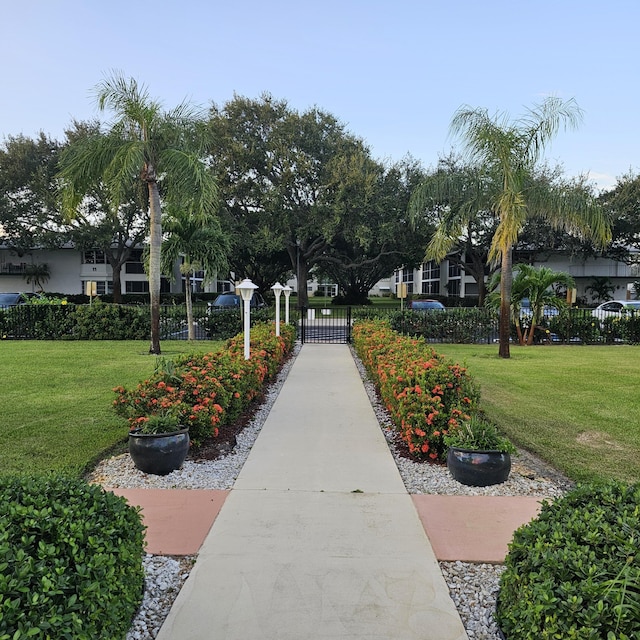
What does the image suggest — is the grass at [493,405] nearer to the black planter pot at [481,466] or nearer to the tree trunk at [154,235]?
the black planter pot at [481,466]

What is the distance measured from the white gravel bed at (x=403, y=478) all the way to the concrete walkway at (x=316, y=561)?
88mm

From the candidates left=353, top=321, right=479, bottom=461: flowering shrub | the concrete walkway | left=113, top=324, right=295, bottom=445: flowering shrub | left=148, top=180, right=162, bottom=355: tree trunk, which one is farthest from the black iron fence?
the concrete walkway

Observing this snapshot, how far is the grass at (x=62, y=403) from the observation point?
491cm

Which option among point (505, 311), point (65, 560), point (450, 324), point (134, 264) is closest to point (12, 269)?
point (134, 264)

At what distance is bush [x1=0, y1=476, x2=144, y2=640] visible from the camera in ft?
5.40

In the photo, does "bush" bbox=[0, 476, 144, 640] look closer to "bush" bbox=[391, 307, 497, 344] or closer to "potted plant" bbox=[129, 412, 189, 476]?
"potted plant" bbox=[129, 412, 189, 476]

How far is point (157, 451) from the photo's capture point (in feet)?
14.4

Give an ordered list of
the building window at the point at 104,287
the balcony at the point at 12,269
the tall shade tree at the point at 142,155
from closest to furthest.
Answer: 1. the tall shade tree at the point at 142,155
2. the balcony at the point at 12,269
3. the building window at the point at 104,287

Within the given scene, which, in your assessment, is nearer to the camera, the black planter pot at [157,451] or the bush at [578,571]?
the bush at [578,571]

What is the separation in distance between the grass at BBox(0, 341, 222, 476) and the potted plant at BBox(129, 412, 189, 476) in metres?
0.60

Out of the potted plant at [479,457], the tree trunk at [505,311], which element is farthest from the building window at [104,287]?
the potted plant at [479,457]

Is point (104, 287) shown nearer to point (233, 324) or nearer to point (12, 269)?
point (12, 269)

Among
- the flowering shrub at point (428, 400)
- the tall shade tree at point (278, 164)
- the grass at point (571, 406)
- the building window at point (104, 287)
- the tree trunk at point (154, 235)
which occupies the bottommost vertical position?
the grass at point (571, 406)

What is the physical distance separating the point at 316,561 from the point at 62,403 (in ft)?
18.2
